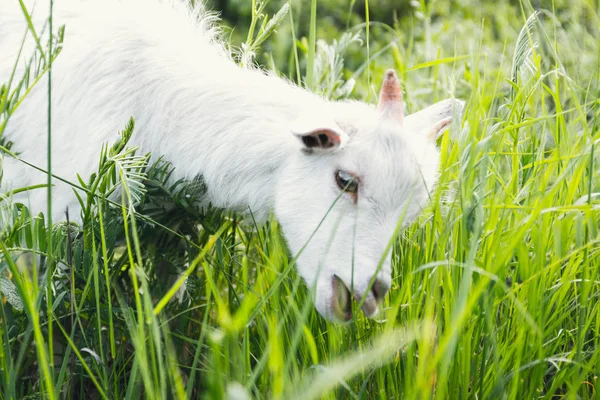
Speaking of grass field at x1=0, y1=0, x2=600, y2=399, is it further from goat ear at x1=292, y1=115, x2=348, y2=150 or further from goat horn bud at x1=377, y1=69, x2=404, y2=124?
goat ear at x1=292, y1=115, x2=348, y2=150

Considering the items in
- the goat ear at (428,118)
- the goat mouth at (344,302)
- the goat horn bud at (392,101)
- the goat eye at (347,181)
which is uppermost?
the goat horn bud at (392,101)

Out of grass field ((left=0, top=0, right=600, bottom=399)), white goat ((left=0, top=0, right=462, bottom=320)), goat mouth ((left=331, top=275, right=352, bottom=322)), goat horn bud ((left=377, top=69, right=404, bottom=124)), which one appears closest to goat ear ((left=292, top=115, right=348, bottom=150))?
A: white goat ((left=0, top=0, right=462, bottom=320))

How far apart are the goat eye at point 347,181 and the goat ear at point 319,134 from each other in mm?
85

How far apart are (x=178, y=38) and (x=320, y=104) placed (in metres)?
0.61

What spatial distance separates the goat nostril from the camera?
2.03 metres

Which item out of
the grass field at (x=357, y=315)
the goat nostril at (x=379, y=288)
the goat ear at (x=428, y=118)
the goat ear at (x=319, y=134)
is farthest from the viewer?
the goat ear at (x=428, y=118)

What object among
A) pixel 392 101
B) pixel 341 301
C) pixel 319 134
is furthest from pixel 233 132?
pixel 341 301

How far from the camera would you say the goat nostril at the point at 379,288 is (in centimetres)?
203

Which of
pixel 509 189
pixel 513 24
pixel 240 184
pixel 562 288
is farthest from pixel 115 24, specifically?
pixel 513 24

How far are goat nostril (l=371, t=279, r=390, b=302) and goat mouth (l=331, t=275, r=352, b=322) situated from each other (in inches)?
3.2

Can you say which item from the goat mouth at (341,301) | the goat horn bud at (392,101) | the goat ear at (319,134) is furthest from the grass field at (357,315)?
the goat ear at (319,134)

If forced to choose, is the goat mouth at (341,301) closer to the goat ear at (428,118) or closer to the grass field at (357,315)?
the grass field at (357,315)

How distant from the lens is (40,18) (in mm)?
2832

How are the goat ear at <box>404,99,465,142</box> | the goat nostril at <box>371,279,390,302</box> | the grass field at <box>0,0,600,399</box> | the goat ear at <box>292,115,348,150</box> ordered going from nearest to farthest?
1. the grass field at <box>0,0,600,399</box>
2. the goat nostril at <box>371,279,390,302</box>
3. the goat ear at <box>292,115,348,150</box>
4. the goat ear at <box>404,99,465,142</box>
